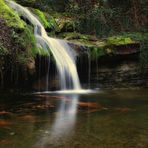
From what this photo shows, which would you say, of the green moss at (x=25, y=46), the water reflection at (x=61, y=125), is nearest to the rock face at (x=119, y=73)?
the green moss at (x=25, y=46)

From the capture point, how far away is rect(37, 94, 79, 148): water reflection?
18.7 feet

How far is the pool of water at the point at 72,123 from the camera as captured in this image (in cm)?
559

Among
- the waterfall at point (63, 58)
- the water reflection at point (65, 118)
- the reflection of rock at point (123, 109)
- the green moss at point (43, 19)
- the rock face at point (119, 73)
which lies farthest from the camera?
the green moss at point (43, 19)

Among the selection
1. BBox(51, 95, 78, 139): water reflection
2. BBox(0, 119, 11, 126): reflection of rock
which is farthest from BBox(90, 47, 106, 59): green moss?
BBox(0, 119, 11, 126): reflection of rock

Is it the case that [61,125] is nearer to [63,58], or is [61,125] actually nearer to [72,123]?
[72,123]

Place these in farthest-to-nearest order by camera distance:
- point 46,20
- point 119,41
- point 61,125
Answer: point 46,20 < point 119,41 < point 61,125

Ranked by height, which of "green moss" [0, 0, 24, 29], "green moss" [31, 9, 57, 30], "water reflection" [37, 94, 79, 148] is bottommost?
"water reflection" [37, 94, 79, 148]

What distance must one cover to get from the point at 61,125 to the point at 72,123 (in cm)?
25

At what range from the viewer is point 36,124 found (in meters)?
6.84

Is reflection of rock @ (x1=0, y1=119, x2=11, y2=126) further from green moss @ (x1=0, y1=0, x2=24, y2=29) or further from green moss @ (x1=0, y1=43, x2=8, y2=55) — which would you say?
green moss @ (x1=0, y1=0, x2=24, y2=29)

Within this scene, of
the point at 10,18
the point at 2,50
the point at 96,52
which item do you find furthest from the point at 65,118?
the point at 96,52

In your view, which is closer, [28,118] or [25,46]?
[28,118]

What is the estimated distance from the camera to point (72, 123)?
7.04m

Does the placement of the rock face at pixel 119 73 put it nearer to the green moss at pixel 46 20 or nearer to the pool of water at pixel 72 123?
the green moss at pixel 46 20
